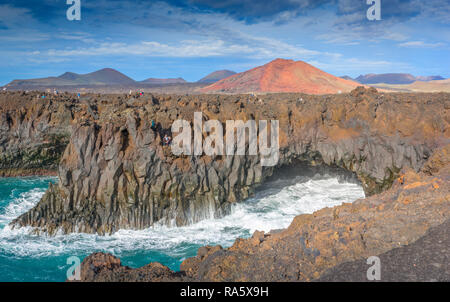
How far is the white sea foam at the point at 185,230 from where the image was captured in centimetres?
1769

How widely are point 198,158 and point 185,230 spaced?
4587 mm

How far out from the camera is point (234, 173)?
22.6 m

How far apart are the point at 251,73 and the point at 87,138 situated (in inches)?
2525

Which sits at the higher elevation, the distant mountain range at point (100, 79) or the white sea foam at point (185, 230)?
the distant mountain range at point (100, 79)

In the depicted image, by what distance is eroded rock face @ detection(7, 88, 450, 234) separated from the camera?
20.0m

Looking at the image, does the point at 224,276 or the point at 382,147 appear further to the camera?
the point at 382,147

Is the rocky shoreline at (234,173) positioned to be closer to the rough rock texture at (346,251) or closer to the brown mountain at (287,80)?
the rough rock texture at (346,251)

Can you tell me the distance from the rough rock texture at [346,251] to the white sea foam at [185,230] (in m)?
8.62

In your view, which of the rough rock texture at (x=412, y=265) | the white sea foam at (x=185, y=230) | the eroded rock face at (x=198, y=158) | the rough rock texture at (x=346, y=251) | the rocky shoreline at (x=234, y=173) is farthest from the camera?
the eroded rock face at (x=198, y=158)

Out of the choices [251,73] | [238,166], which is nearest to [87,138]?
[238,166]

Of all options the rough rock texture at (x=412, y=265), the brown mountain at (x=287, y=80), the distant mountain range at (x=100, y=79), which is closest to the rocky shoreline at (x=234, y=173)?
the rough rock texture at (x=412, y=265)
